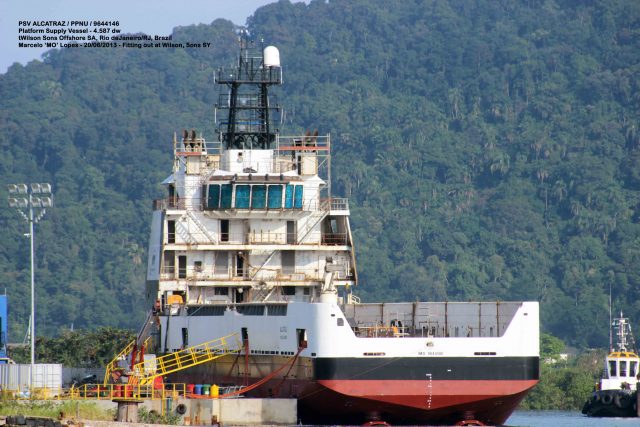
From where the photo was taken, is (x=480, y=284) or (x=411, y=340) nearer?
(x=411, y=340)

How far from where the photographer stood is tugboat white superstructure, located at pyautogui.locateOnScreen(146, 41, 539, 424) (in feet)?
182

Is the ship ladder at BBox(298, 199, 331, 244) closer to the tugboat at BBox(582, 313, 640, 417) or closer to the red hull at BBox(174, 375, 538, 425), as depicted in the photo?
the red hull at BBox(174, 375, 538, 425)

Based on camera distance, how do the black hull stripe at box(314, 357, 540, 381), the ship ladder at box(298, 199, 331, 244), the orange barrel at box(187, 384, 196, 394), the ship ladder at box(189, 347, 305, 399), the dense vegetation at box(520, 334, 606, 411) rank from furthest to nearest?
the dense vegetation at box(520, 334, 606, 411) < the ship ladder at box(298, 199, 331, 244) < the orange barrel at box(187, 384, 196, 394) < the ship ladder at box(189, 347, 305, 399) < the black hull stripe at box(314, 357, 540, 381)

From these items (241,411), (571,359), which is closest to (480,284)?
(571,359)

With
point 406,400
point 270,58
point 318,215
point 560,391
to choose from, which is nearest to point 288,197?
point 318,215

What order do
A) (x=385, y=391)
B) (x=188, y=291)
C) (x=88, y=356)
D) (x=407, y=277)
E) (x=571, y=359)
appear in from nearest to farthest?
(x=385, y=391) < (x=188, y=291) < (x=88, y=356) < (x=571, y=359) < (x=407, y=277)

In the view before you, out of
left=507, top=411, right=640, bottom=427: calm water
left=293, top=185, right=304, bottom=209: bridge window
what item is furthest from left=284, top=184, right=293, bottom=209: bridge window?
left=507, top=411, right=640, bottom=427: calm water

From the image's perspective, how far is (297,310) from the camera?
2282 inches

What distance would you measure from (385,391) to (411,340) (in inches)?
73.3

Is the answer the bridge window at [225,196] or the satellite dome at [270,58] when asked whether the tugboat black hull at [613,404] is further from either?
the bridge window at [225,196]

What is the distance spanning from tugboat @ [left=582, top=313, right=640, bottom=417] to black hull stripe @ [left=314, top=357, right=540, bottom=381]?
3886cm

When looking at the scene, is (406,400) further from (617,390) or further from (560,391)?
(560,391)

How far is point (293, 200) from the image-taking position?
68.4m

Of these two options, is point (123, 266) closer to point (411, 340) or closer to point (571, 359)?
point (571, 359)
